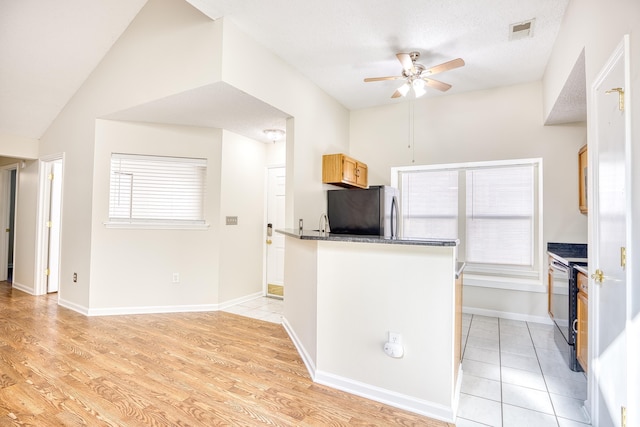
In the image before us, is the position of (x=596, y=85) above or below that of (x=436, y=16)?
below

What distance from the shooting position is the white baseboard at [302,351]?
7.79ft

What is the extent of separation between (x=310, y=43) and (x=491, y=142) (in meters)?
2.62

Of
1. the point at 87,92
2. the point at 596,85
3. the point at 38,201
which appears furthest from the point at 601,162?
the point at 38,201

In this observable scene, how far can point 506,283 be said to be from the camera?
3.90 metres

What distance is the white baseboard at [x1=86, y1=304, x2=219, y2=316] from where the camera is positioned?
12.3 ft

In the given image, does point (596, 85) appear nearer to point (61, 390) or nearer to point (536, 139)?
point (536, 139)

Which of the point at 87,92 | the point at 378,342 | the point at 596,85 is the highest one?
the point at 87,92

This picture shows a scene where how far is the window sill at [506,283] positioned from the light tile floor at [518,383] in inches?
20.6

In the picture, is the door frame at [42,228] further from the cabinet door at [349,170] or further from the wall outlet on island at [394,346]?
the wall outlet on island at [394,346]

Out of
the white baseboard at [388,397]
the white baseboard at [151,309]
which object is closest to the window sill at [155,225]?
the white baseboard at [151,309]

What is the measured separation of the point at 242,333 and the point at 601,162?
3216 mm

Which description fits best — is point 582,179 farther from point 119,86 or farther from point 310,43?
point 119,86

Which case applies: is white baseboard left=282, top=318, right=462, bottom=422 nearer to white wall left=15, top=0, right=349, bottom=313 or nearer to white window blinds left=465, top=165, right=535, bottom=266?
white wall left=15, top=0, right=349, bottom=313

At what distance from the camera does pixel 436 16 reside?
2664 mm
